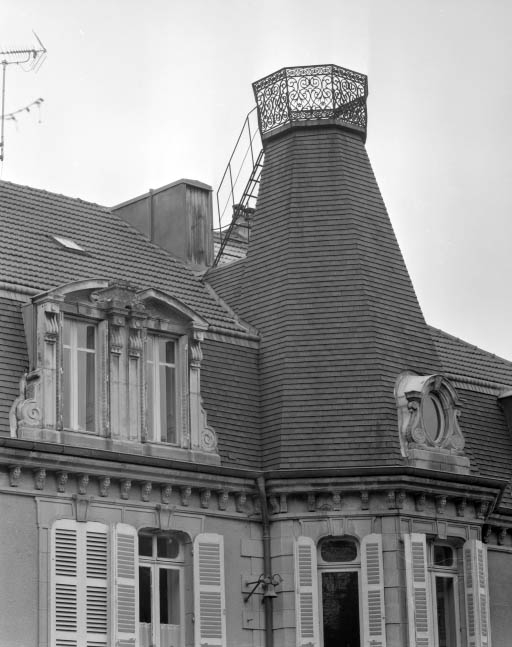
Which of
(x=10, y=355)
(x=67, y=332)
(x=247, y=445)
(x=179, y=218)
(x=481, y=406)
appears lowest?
(x=247, y=445)

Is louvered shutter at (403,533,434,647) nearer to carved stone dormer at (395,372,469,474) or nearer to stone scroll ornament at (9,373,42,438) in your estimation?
carved stone dormer at (395,372,469,474)

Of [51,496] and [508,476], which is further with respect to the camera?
[508,476]

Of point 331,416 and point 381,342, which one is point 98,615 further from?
point 381,342

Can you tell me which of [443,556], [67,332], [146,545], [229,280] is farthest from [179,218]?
[443,556]

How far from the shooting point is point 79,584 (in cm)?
2645

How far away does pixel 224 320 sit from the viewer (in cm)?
3203

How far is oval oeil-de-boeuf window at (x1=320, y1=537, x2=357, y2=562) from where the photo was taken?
96.4ft

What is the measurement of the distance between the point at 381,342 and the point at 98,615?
317 inches

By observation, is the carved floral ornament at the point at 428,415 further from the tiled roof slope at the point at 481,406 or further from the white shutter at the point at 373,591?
the white shutter at the point at 373,591

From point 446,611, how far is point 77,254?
956cm

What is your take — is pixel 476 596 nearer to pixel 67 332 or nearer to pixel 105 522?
pixel 105 522

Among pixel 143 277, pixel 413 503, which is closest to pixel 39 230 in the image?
pixel 143 277

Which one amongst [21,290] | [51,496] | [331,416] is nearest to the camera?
[51,496]

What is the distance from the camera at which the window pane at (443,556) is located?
30.2 metres
